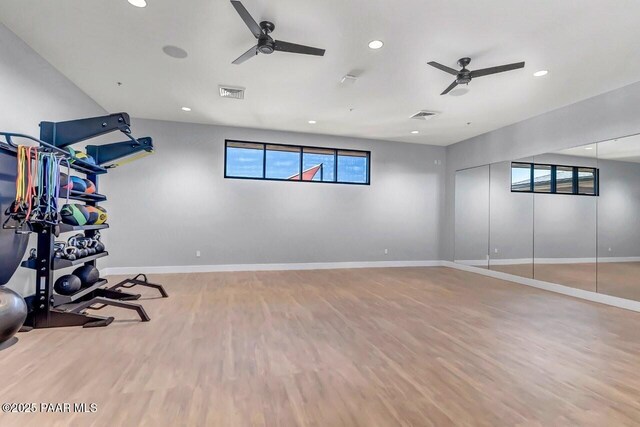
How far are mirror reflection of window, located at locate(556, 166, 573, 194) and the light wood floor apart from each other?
225 cm

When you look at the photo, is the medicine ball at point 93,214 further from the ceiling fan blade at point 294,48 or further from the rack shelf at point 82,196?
the ceiling fan blade at point 294,48

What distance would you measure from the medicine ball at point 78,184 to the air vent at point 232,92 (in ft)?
7.90

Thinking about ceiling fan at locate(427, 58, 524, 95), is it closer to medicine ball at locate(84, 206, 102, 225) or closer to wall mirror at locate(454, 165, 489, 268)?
wall mirror at locate(454, 165, 489, 268)

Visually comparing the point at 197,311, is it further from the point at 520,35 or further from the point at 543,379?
the point at 520,35

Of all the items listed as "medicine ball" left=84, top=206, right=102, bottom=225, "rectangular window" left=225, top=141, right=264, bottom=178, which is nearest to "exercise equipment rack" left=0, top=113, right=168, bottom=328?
"medicine ball" left=84, top=206, right=102, bottom=225

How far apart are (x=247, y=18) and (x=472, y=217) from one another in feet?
22.2

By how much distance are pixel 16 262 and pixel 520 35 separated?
19.8 ft

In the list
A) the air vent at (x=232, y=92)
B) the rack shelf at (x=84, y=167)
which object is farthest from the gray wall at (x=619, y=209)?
the rack shelf at (x=84, y=167)

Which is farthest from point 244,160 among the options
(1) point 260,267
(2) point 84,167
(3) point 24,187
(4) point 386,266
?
(4) point 386,266

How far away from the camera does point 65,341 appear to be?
2.89 meters

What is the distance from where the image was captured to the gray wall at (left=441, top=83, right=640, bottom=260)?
14.8 ft

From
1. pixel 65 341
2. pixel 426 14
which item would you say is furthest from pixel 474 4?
pixel 65 341

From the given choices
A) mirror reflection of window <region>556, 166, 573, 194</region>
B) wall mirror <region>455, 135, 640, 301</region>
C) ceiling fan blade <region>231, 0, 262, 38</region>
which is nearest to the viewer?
ceiling fan blade <region>231, 0, 262, 38</region>

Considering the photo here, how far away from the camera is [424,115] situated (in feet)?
19.3
